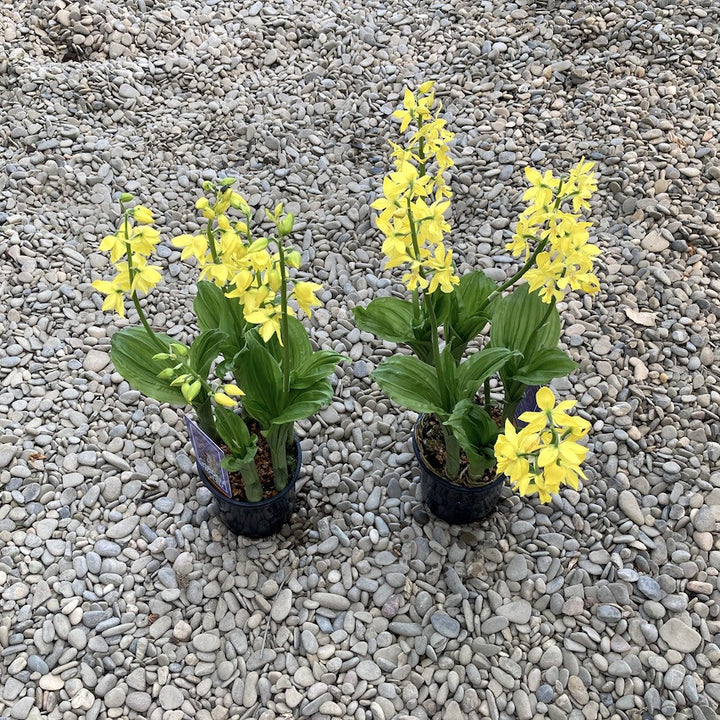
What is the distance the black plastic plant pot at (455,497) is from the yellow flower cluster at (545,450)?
0.55 meters

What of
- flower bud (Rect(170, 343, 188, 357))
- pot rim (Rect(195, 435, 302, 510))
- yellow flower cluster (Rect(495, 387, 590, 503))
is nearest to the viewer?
yellow flower cluster (Rect(495, 387, 590, 503))

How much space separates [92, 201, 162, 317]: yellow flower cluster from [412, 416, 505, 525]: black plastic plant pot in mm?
904

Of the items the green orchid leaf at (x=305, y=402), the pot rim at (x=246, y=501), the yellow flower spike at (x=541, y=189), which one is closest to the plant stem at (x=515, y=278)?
the yellow flower spike at (x=541, y=189)

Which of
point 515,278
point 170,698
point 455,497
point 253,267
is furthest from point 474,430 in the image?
point 170,698

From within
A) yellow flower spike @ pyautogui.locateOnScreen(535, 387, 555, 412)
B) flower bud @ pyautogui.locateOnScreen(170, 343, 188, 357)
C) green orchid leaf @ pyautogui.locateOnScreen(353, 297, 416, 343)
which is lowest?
green orchid leaf @ pyautogui.locateOnScreen(353, 297, 416, 343)

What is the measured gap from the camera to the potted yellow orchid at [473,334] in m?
1.48

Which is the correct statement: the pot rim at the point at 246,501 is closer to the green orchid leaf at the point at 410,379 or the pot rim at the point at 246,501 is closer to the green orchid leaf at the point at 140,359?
the green orchid leaf at the point at 140,359

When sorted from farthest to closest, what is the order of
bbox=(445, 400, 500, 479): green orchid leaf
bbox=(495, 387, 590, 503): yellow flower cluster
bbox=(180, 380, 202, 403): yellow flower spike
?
bbox=(445, 400, 500, 479): green orchid leaf < bbox=(180, 380, 202, 403): yellow flower spike < bbox=(495, 387, 590, 503): yellow flower cluster

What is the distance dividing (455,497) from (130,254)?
108 cm

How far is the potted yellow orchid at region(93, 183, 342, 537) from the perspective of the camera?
1.55 metres

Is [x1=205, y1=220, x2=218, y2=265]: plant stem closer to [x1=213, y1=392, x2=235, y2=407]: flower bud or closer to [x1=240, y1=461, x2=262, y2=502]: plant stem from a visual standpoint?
[x1=213, y1=392, x2=235, y2=407]: flower bud

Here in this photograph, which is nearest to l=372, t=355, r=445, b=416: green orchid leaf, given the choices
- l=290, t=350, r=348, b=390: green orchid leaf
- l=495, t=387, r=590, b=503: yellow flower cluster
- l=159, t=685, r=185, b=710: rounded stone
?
l=290, t=350, r=348, b=390: green orchid leaf

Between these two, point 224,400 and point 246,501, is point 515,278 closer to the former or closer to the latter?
point 224,400

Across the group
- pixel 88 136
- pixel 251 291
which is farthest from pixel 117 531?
pixel 88 136
